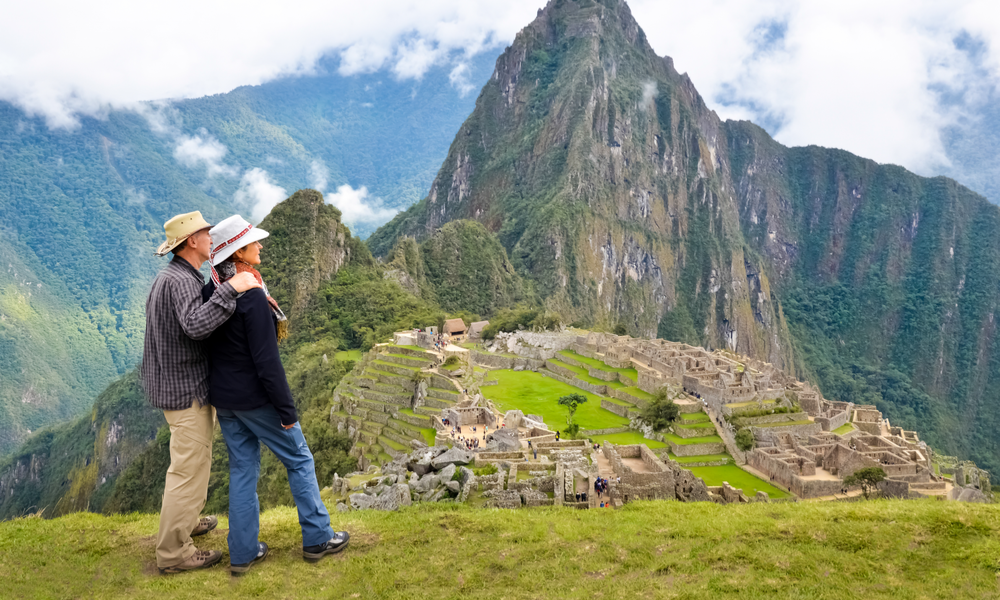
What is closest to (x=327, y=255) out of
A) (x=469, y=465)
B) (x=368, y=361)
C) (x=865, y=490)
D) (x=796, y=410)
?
(x=368, y=361)

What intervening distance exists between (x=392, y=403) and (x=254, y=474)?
28.6m

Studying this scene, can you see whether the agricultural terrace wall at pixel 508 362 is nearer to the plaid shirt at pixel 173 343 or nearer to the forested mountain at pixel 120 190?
the plaid shirt at pixel 173 343

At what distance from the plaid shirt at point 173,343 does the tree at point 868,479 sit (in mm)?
27577

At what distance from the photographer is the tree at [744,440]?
1328 inches

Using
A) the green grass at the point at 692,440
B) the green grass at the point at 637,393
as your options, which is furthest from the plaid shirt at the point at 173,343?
the green grass at the point at 637,393

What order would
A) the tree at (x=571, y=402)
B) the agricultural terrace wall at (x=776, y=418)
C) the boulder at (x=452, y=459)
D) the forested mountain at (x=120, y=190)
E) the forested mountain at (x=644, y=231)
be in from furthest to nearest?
the forested mountain at (x=644, y=231) → the forested mountain at (x=120, y=190) → the agricultural terrace wall at (x=776, y=418) → the tree at (x=571, y=402) → the boulder at (x=452, y=459)

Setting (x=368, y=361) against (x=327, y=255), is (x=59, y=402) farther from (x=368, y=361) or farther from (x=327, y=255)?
(x=368, y=361)

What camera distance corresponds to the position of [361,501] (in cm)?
1116

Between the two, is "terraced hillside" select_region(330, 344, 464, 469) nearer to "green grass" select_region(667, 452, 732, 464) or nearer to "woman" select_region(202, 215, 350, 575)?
"green grass" select_region(667, 452, 732, 464)

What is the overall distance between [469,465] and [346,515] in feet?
11.2

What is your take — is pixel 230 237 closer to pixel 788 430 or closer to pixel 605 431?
pixel 605 431

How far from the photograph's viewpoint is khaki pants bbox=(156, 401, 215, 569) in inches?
279

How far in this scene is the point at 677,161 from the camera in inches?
6491

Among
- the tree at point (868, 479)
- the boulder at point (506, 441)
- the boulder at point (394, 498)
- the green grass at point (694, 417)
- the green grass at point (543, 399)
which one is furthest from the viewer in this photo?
the green grass at point (694, 417)
